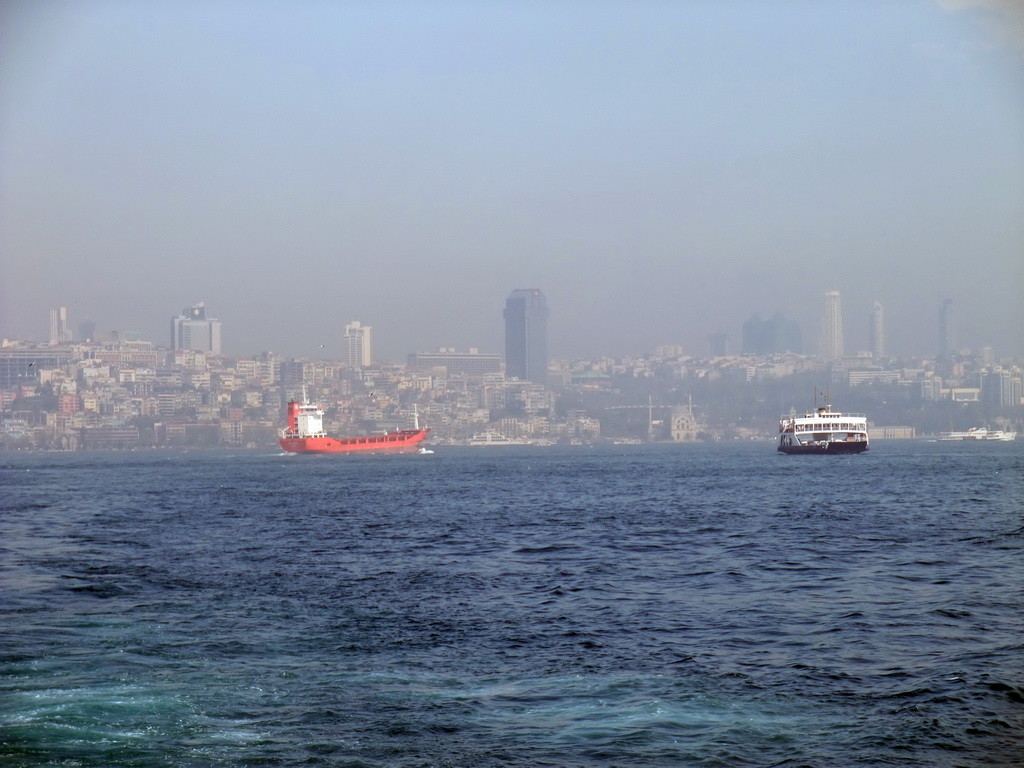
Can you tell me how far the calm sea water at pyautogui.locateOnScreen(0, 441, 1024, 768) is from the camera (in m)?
8.91

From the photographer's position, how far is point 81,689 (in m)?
10.7

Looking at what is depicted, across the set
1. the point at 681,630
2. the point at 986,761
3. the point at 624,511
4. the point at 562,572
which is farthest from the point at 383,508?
the point at 986,761

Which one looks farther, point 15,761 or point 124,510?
point 124,510

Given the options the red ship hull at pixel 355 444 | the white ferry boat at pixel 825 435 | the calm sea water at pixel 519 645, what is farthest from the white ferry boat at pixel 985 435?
the calm sea water at pixel 519 645

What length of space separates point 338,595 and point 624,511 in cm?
1881

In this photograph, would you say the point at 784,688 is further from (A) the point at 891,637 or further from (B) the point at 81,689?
(B) the point at 81,689

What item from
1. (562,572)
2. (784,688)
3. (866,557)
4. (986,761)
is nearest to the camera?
(986,761)

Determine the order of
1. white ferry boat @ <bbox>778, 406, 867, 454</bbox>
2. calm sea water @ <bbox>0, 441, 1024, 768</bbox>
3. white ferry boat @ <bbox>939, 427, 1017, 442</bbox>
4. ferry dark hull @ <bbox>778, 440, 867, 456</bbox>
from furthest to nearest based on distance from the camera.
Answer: white ferry boat @ <bbox>939, 427, 1017, 442</bbox>, white ferry boat @ <bbox>778, 406, 867, 454</bbox>, ferry dark hull @ <bbox>778, 440, 867, 456</bbox>, calm sea water @ <bbox>0, 441, 1024, 768</bbox>

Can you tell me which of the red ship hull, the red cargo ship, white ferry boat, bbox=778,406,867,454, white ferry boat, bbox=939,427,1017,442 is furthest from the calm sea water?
white ferry boat, bbox=939,427,1017,442

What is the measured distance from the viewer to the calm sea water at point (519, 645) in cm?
891

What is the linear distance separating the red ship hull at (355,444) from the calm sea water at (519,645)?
87046 millimetres

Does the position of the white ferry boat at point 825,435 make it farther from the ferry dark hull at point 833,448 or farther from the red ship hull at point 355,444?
the red ship hull at point 355,444

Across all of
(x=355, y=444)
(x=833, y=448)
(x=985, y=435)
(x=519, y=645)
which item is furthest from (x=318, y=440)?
(x=985, y=435)

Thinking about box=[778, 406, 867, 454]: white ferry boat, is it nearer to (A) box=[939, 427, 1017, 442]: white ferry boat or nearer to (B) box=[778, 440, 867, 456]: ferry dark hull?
(B) box=[778, 440, 867, 456]: ferry dark hull
